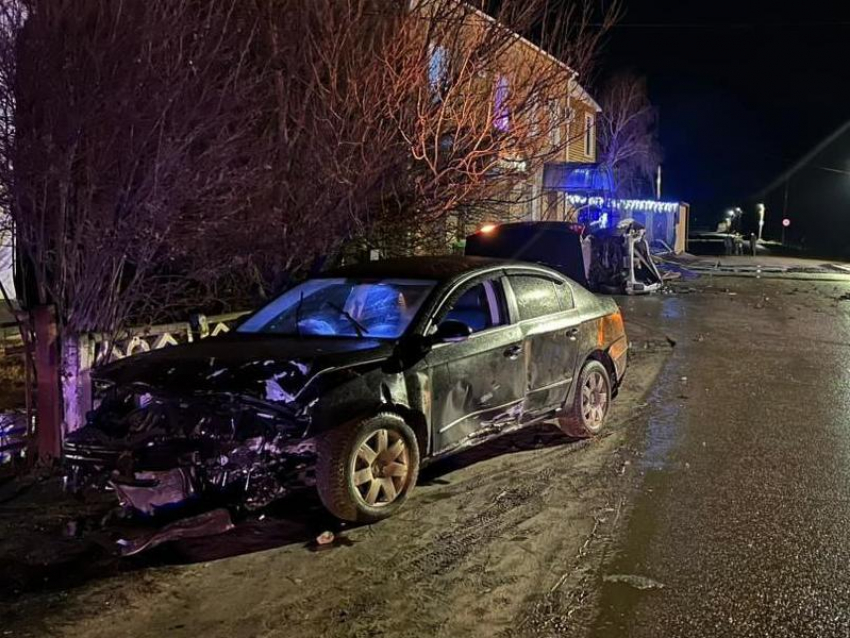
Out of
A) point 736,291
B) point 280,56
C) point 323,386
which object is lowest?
point 736,291

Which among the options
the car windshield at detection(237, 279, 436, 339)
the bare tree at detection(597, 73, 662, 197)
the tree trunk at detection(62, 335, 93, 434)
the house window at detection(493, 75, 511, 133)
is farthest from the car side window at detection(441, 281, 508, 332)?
the bare tree at detection(597, 73, 662, 197)

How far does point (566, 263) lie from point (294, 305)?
9.44 m

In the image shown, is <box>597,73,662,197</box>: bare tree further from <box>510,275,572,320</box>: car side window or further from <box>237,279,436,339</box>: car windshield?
<box>237,279,436,339</box>: car windshield

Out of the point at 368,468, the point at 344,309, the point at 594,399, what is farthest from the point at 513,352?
the point at 368,468

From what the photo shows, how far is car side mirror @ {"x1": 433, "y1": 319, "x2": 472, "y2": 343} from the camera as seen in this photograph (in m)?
5.63

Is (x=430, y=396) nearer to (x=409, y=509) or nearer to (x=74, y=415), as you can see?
(x=409, y=509)

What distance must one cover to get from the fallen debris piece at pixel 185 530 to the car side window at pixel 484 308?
237cm

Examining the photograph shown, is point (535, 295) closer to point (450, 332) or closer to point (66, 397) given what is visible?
point (450, 332)

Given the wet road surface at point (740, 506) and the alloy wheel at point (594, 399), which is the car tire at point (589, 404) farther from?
the wet road surface at point (740, 506)

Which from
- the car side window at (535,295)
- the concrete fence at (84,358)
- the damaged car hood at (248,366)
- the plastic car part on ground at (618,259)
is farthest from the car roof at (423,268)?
the plastic car part on ground at (618,259)

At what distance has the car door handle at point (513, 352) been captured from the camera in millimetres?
6219

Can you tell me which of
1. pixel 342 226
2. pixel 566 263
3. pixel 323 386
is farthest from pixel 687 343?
pixel 323 386

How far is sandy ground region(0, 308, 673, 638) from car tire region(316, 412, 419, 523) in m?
0.13

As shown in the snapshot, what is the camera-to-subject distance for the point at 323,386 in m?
4.95
